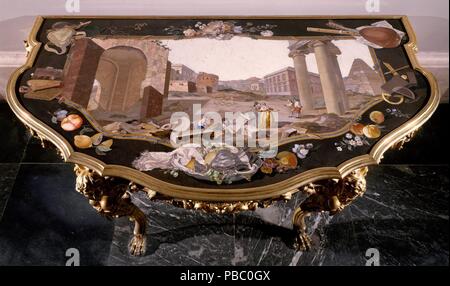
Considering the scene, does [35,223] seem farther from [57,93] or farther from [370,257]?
[370,257]

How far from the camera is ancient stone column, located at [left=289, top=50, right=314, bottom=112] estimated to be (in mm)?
2137

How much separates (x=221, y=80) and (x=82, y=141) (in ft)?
2.26

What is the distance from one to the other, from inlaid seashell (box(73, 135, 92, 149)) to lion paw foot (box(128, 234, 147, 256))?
86 centimetres

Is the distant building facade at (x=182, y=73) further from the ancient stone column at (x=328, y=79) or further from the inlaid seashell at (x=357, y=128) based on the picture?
the inlaid seashell at (x=357, y=128)

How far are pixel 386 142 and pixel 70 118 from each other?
1261mm

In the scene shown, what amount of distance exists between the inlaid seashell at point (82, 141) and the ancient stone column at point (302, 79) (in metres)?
0.89

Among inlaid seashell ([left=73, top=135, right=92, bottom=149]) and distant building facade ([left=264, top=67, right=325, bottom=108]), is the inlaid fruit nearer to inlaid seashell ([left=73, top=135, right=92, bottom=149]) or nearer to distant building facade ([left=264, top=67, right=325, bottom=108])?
distant building facade ([left=264, top=67, right=325, bottom=108])

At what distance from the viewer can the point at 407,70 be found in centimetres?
225

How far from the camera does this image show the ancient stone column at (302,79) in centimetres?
214

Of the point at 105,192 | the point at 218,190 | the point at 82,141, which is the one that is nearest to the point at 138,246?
the point at 105,192

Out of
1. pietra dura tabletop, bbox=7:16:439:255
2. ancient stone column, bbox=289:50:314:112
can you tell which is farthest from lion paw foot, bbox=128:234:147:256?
ancient stone column, bbox=289:50:314:112

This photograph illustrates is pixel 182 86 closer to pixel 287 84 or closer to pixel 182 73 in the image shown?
pixel 182 73

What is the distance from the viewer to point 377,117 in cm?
205
